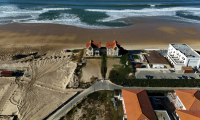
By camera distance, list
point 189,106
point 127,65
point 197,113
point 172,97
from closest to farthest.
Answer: point 197,113 < point 189,106 < point 172,97 < point 127,65

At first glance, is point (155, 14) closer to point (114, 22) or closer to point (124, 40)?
point (114, 22)

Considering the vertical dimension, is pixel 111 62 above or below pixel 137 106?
above

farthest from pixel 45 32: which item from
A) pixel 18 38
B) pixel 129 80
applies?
pixel 129 80

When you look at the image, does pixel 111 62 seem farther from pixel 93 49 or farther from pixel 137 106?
pixel 137 106

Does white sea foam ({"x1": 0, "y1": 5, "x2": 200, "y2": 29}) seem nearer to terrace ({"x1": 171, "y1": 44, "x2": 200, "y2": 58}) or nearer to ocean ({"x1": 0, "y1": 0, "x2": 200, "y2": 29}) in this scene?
ocean ({"x1": 0, "y1": 0, "x2": 200, "y2": 29})

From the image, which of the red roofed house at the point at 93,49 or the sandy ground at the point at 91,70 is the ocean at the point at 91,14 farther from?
the sandy ground at the point at 91,70

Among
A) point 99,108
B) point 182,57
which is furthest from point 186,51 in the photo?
point 99,108
